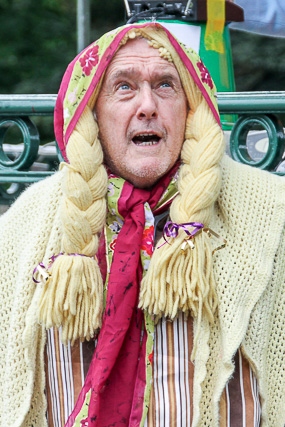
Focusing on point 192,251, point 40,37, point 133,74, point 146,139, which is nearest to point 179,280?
point 192,251

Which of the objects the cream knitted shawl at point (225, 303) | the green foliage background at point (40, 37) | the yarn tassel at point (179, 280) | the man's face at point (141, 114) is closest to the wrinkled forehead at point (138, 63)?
the man's face at point (141, 114)

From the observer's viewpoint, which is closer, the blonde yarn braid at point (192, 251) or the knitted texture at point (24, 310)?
the blonde yarn braid at point (192, 251)

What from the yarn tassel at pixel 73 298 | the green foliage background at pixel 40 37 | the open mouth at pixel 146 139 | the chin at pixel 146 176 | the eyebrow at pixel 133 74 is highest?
the eyebrow at pixel 133 74

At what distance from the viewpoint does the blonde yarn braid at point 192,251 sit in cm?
246

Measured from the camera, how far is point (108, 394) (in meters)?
2.53

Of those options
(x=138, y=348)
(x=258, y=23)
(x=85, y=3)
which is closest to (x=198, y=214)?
(x=138, y=348)

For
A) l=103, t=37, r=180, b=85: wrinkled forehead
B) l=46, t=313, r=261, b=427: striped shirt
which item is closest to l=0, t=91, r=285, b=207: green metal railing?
l=103, t=37, r=180, b=85: wrinkled forehead

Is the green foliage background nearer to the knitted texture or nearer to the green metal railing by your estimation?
the green metal railing

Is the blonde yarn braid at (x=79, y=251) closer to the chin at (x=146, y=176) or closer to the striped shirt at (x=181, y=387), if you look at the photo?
the chin at (x=146, y=176)

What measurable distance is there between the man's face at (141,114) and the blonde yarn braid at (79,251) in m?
0.07

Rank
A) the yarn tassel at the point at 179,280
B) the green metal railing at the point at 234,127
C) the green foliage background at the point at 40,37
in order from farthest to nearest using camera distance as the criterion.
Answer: the green foliage background at the point at 40,37 < the green metal railing at the point at 234,127 < the yarn tassel at the point at 179,280

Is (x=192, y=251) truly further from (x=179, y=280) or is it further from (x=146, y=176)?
(x=146, y=176)

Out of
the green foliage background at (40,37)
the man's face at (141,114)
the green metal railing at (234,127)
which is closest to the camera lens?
the man's face at (141,114)

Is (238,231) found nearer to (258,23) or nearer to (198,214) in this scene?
(198,214)
